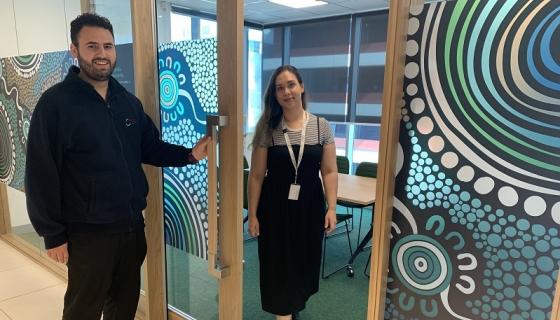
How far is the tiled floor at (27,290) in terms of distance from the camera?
2504 millimetres

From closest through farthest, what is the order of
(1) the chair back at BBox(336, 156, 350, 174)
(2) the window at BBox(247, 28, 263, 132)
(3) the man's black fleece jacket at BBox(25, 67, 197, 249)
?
(3) the man's black fleece jacket at BBox(25, 67, 197, 249) → (1) the chair back at BBox(336, 156, 350, 174) → (2) the window at BBox(247, 28, 263, 132)

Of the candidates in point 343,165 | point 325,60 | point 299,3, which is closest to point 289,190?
point 343,165

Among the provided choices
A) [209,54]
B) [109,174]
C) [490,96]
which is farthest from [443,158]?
[109,174]

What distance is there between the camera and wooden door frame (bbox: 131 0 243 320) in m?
1.57

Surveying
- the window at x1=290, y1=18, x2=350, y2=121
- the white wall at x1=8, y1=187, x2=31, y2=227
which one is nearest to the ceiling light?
the window at x1=290, y1=18, x2=350, y2=121

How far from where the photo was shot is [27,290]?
2.80 meters

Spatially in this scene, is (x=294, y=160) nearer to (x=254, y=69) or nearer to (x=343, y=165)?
(x=343, y=165)

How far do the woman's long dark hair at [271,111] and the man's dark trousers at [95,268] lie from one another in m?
0.77

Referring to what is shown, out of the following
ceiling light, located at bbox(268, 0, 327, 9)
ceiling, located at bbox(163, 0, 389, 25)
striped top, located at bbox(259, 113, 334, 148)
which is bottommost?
striped top, located at bbox(259, 113, 334, 148)

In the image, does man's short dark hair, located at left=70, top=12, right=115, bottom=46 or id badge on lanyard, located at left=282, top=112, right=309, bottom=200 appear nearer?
man's short dark hair, located at left=70, top=12, right=115, bottom=46

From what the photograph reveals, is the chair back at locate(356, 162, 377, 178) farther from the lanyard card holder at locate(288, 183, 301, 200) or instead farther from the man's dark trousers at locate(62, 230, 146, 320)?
the man's dark trousers at locate(62, 230, 146, 320)

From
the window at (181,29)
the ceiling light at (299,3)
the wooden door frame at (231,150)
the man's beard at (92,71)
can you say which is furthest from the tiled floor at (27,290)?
the ceiling light at (299,3)

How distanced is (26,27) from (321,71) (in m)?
4.11

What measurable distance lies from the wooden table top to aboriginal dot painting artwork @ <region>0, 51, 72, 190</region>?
2.09m
